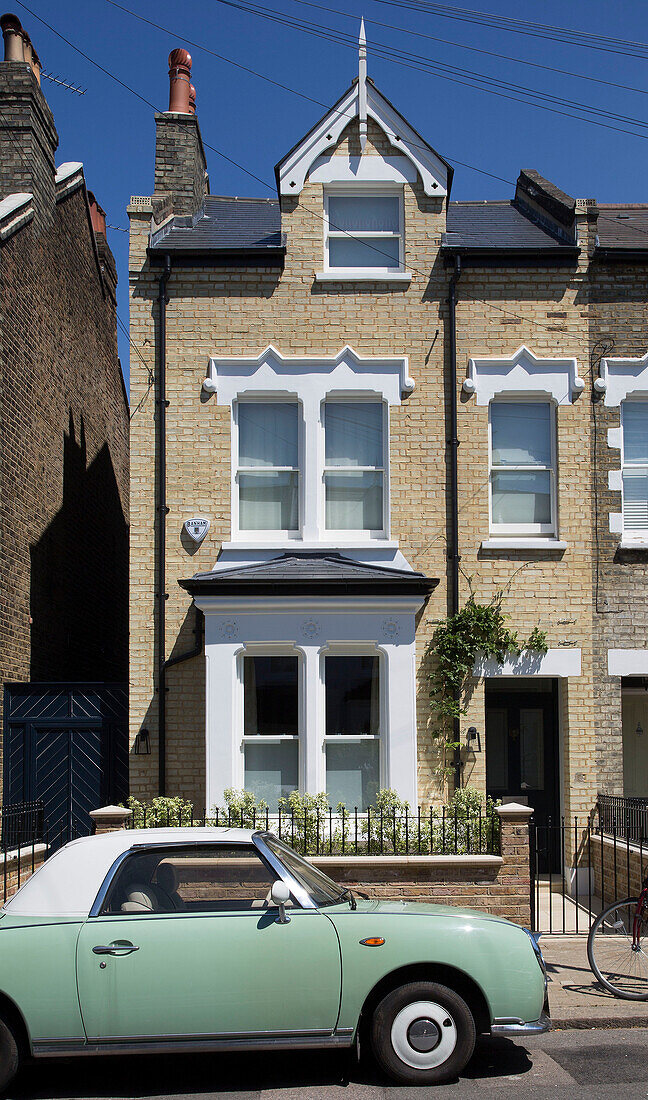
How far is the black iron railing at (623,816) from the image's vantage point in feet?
38.0

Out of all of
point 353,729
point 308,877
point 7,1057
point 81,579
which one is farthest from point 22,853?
point 81,579

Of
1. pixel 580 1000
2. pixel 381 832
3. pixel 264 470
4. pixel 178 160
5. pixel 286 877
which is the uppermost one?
pixel 178 160

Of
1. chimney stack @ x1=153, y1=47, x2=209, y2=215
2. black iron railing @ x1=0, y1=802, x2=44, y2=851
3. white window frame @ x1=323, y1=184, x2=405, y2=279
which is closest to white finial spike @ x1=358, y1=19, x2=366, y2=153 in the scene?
white window frame @ x1=323, y1=184, x2=405, y2=279

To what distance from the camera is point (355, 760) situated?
12539 mm

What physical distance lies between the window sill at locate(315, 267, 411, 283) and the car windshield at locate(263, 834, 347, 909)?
8489 millimetres

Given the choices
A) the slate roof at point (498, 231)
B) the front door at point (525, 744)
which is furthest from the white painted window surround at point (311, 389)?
the front door at point (525, 744)

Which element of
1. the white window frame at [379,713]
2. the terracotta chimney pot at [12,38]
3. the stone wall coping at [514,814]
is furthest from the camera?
the terracotta chimney pot at [12,38]

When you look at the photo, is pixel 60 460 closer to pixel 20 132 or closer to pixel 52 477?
pixel 52 477

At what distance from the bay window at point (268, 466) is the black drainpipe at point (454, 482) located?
200 cm

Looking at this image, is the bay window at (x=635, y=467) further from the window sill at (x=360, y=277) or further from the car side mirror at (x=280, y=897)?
the car side mirror at (x=280, y=897)

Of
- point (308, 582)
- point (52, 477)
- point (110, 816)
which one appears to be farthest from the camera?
point (52, 477)

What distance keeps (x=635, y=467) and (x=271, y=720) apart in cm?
577

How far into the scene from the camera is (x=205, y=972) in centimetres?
618

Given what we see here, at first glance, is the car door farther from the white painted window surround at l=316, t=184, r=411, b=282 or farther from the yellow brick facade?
the white painted window surround at l=316, t=184, r=411, b=282
